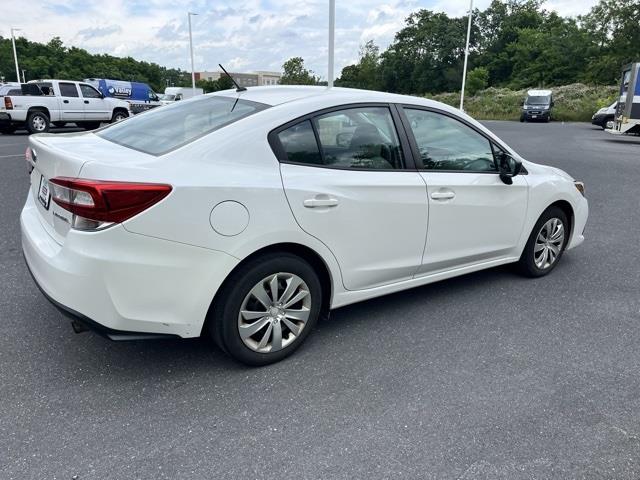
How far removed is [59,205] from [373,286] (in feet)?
6.47

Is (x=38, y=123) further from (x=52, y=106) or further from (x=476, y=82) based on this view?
(x=476, y=82)

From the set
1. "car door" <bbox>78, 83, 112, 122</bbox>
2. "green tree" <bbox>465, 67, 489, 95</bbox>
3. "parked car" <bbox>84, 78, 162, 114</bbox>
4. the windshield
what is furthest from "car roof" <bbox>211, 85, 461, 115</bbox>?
"green tree" <bbox>465, 67, 489, 95</bbox>

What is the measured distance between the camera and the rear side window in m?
2.99

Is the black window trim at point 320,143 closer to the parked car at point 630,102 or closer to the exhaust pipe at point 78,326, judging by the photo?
the exhaust pipe at point 78,326

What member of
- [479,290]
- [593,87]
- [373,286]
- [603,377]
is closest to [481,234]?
[479,290]

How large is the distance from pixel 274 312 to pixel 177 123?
4.44 ft

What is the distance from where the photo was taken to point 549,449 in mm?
2395

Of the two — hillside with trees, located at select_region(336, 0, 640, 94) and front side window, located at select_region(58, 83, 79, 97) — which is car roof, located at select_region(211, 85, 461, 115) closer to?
front side window, located at select_region(58, 83, 79, 97)

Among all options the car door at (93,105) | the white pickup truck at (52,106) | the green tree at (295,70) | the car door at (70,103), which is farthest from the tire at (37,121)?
the green tree at (295,70)

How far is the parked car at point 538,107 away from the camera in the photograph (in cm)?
3650

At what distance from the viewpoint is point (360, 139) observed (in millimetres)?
3324

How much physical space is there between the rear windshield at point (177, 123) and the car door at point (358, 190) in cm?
37

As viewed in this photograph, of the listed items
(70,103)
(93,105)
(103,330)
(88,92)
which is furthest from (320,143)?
(88,92)

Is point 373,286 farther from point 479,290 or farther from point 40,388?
point 40,388
